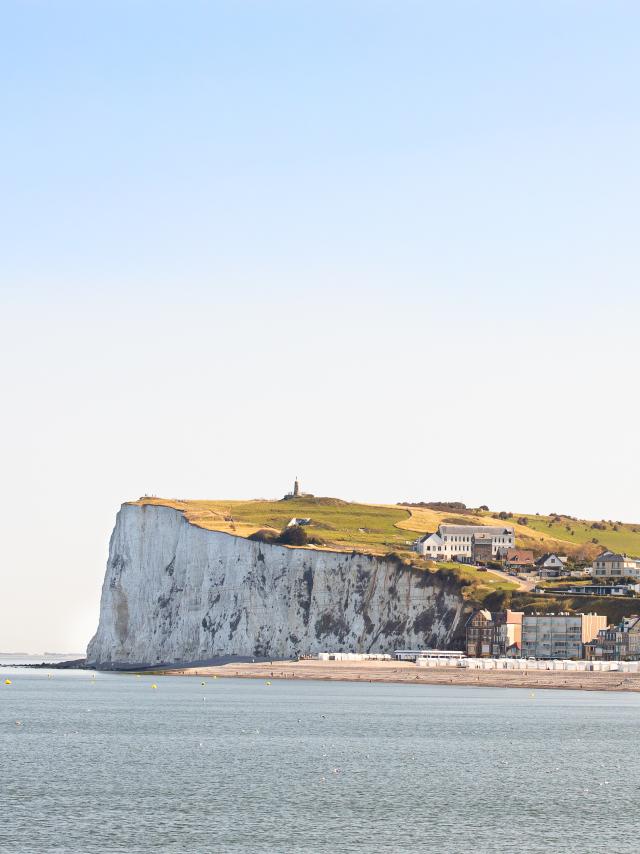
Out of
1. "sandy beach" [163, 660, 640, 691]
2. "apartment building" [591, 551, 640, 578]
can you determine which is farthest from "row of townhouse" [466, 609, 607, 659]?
"apartment building" [591, 551, 640, 578]

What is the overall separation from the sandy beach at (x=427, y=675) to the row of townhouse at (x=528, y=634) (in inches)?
338

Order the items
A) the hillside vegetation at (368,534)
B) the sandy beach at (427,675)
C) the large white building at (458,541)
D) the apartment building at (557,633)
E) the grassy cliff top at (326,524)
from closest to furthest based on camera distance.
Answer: the sandy beach at (427,675) → the apartment building at (557,633) → the hillside vegetation at (368,534) → the grassy cliff top at (326,524) → the large white building at (458,541)

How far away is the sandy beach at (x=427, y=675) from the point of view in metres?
124

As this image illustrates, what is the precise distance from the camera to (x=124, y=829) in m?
41.3

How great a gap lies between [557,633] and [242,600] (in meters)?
38.9

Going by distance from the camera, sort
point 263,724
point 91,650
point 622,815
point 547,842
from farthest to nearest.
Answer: point 91,650 → point 263,724 → point 622,815 → point 547,842

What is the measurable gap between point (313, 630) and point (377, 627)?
8.35 m

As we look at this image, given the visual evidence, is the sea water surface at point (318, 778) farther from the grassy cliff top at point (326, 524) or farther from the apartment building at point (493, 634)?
the grassy cliff top at point (326, 524)

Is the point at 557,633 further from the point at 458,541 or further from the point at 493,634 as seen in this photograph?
the point at 458,541

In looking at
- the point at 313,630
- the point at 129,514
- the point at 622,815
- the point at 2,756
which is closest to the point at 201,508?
the point at 129,514

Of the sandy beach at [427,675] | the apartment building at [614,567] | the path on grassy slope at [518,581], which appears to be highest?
the apartment building at [614,567]

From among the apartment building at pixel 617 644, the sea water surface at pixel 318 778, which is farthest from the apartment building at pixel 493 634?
the sea water surface at pixel 318 778

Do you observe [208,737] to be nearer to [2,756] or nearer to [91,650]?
[2,756]

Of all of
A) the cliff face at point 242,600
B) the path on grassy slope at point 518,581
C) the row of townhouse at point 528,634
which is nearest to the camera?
the row of townhouse at point 528,634
